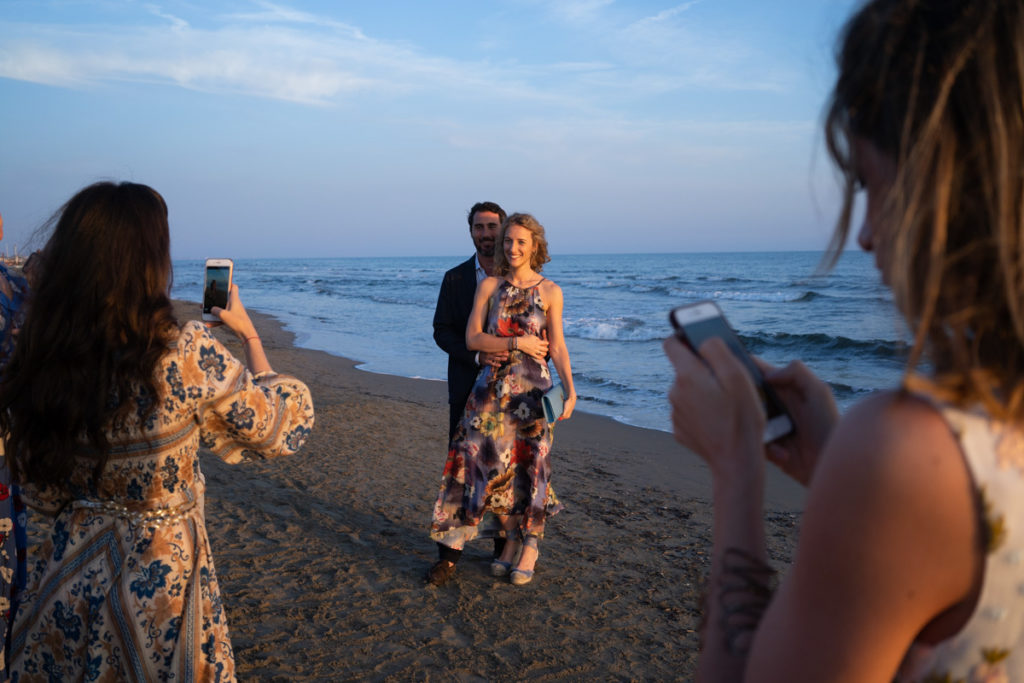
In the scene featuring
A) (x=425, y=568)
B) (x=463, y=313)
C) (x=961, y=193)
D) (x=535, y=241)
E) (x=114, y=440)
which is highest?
(x=535, y=241)

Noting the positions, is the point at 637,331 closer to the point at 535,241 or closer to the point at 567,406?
the point at 535,241

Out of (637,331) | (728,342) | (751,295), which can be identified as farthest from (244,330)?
(751,295)

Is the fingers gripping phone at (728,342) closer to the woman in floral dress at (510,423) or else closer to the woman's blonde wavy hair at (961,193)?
the woman's blonde wavy hair at (961,193)

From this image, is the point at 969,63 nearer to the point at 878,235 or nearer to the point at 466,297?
the point at 878,235

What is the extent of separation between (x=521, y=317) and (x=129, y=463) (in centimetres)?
294

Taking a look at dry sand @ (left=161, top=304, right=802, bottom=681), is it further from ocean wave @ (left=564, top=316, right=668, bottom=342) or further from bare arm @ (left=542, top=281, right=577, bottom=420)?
ocean wave @ (left=564, top=316, right=668, bottom=342)

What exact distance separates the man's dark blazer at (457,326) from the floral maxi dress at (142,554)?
2.84 metres

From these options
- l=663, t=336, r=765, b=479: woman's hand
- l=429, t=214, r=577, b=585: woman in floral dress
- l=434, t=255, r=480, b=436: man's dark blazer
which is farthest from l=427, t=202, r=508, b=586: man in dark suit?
l=663, t=336, r=765, b=479: woman's hand

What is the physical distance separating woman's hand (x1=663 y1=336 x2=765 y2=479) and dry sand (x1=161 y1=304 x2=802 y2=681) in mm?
2586

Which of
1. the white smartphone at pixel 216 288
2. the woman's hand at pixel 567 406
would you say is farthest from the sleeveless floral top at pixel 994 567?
the woman's hand at pixel 567 406

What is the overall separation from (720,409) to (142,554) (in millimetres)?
1910

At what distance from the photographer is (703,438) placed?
1.02 meters

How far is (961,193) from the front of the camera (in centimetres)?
81

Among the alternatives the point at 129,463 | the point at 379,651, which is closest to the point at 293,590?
the point at 379,651
